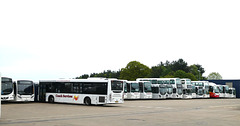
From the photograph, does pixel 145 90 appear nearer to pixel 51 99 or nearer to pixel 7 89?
pixel 51 99

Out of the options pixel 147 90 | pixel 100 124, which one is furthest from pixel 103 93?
pixel 147 90

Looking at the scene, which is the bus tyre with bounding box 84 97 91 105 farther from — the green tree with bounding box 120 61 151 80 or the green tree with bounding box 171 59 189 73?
the green tree with bounding box 171 59 189 73

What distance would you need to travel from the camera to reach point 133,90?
46938 mm

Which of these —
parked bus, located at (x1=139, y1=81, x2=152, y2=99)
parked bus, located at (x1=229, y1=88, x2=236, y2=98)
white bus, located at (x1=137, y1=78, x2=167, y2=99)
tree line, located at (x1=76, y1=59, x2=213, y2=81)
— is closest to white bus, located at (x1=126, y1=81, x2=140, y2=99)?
parked bus, located at (x1=139, y1=81, x2=152, y2=99)

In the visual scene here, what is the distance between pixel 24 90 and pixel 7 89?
110 inches

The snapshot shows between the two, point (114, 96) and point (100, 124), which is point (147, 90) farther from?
point (100, 124)

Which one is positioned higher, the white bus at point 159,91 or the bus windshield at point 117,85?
the bus windshield at point 117,85

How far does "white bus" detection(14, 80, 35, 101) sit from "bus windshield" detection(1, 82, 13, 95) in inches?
57.6

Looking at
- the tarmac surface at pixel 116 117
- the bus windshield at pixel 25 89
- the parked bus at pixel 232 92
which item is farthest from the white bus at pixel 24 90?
the parked bus at pixel 232 92

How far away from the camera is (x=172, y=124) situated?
47.9 feet

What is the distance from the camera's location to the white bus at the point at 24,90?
33812mm

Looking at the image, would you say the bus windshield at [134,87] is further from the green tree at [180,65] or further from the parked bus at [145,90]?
the green tree at [180,65]

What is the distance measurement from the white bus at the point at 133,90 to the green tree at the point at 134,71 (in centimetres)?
5245

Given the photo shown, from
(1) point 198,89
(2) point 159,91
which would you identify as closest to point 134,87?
(2) point 159,91
